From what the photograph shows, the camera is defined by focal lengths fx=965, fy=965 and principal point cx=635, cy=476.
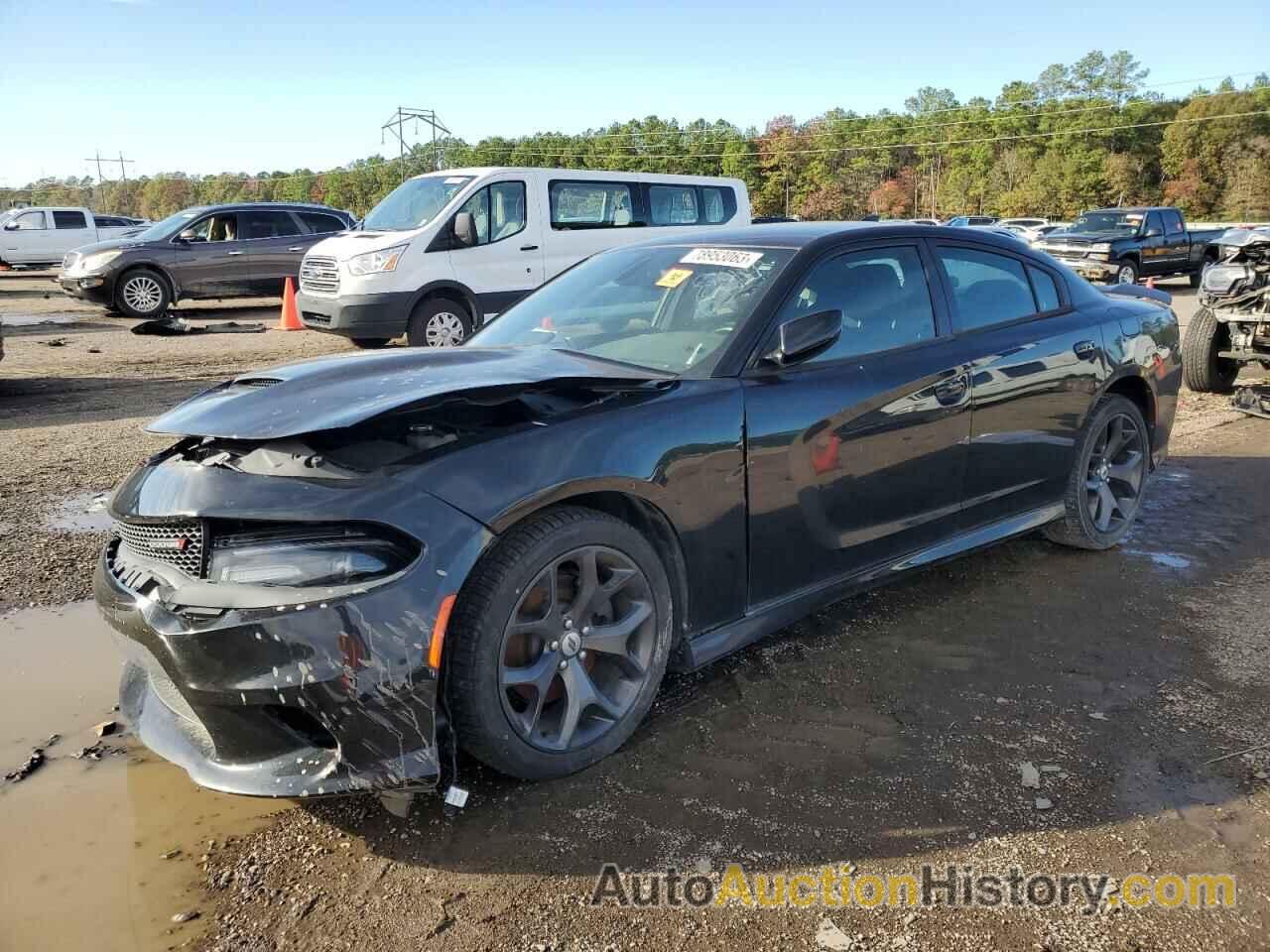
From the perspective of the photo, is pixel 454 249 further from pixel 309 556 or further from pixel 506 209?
pixel 309 556

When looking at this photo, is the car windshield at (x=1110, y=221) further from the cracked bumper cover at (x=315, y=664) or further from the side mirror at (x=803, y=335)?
the cracked bumper cover at (x=315, y=664)

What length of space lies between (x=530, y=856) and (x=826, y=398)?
69.1 inches

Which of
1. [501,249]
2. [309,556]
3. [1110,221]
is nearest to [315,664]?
[309,556]

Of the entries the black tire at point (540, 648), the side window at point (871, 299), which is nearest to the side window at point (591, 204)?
the side window at point (871, 299)

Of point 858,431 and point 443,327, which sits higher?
point 443,327

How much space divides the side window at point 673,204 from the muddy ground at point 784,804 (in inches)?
368

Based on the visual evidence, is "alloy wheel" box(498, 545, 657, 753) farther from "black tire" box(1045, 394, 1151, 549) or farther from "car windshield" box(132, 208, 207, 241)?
"car windshield" box(132, 208, 207, 241)

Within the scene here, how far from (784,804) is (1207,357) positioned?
316 inches

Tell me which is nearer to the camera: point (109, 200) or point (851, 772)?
point (851, 772)

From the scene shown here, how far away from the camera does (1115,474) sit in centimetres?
476

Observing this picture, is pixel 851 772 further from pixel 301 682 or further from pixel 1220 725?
pixel 301 682

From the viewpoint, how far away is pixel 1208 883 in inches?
91.9

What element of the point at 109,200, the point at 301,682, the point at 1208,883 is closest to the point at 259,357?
the point at 301,682

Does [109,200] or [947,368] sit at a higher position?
[109,200]
